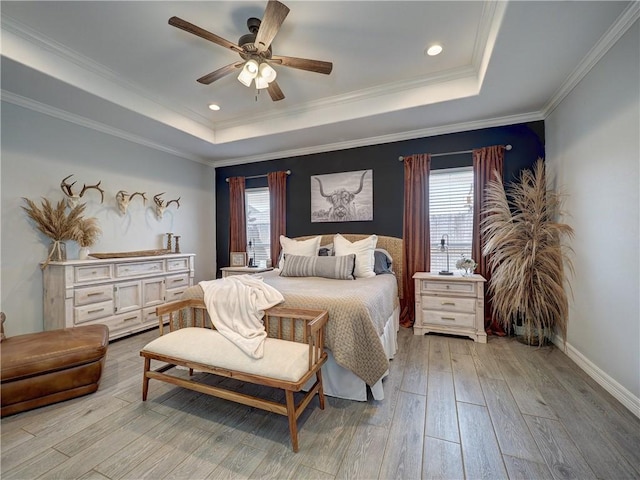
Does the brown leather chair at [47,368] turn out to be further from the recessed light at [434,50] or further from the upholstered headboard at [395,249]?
the recessed light at [434,50]

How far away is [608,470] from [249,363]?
77.5 inches

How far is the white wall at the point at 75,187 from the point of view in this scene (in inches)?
109

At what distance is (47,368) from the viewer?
1919 mm

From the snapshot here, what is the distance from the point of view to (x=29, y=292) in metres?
2.87

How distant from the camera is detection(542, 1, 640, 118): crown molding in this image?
1.78 metres

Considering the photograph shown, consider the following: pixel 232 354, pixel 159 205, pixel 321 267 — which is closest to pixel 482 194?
pixel 321 267

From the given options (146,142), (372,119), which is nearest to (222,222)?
(146,142)

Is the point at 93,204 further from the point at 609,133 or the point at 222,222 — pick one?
the point at 609,133

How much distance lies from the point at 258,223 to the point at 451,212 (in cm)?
318

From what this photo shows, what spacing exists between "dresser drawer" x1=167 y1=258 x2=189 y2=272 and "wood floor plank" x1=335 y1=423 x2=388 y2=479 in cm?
338

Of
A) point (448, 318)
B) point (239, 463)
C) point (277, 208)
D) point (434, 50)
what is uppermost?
point (434, 50)

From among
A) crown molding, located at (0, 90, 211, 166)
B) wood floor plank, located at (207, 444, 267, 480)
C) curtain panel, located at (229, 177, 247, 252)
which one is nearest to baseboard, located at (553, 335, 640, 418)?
wood floor plank, located at (207, 444, 267, 480)

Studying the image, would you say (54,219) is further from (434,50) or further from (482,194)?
(482,194)

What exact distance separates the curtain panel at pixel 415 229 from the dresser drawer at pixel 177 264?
3290 millimetres
